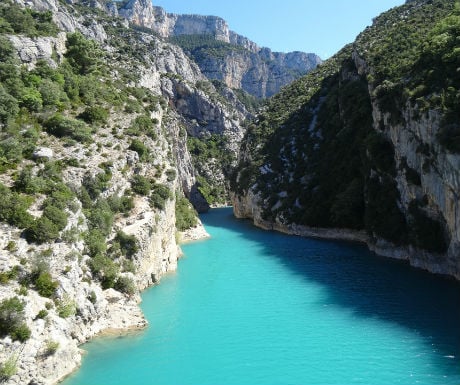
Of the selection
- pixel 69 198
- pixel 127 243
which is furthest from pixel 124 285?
pixel 69 198

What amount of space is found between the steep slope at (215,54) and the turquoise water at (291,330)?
397 ft

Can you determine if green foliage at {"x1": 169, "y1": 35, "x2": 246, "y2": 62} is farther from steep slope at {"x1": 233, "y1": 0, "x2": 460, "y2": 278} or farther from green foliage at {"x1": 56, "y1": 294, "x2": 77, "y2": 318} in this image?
green foliage at {"x1": 56, "y1": 294, "x2": 77, "y2": 318}

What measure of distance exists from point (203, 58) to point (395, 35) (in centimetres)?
11073

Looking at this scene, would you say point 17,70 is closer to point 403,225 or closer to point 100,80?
point 100,80

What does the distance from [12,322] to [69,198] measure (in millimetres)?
9836

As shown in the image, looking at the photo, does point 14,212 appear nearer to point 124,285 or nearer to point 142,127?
point 124,285

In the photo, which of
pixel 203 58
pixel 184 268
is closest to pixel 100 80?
pixel 184 268

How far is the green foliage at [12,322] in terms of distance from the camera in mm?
17312

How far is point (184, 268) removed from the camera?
39656 mm

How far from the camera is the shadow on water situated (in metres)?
22.9

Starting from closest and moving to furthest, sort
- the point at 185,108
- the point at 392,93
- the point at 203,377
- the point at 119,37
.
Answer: the point at 203,377 < the point at 392,93 < the point at 119,37 < the point at 185,108

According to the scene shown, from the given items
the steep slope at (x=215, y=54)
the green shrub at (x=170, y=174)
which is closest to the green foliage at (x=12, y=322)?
the green shrub at (x=170, y=174)

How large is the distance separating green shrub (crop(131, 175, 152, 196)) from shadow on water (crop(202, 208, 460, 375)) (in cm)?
1432

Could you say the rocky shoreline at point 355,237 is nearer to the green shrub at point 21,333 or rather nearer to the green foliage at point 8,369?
the green shrub at point 21,333
